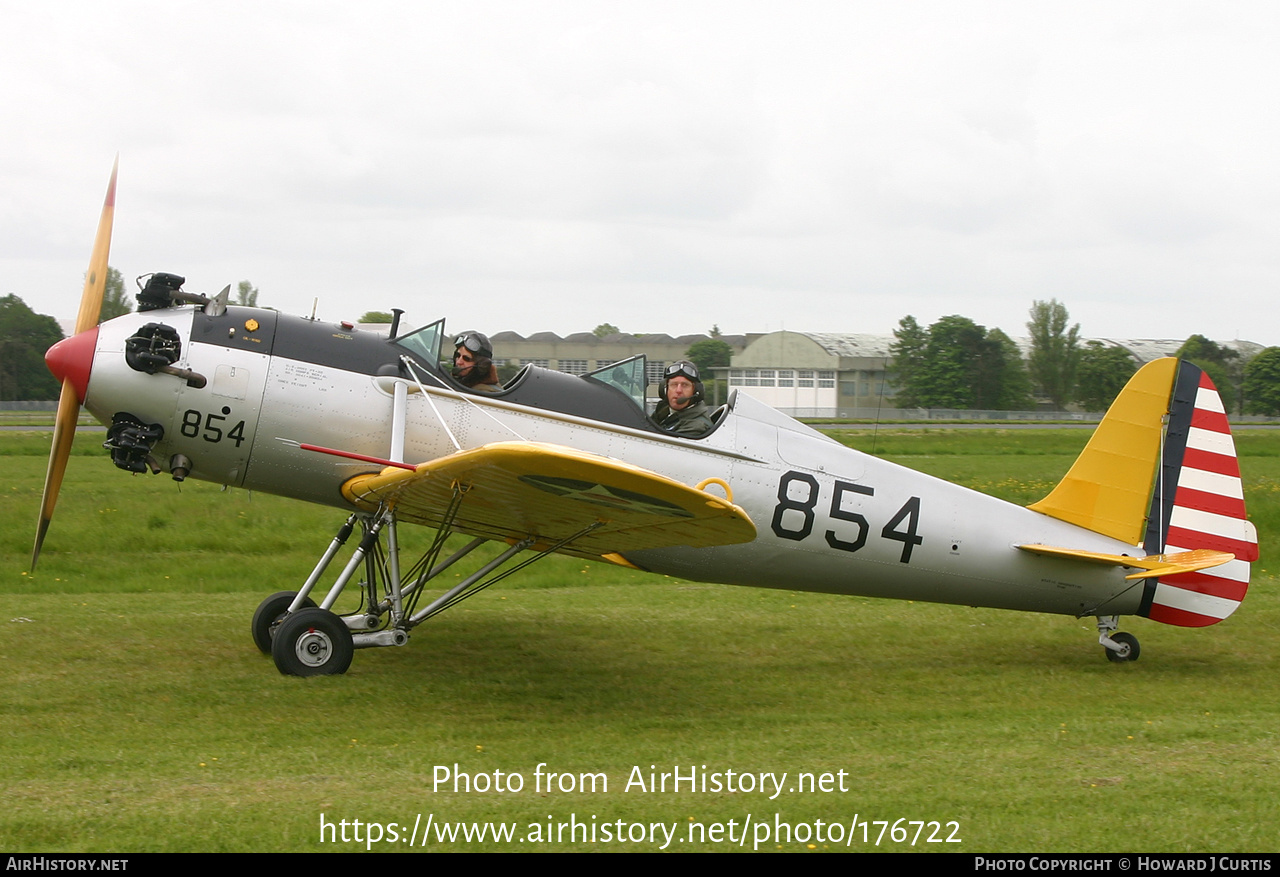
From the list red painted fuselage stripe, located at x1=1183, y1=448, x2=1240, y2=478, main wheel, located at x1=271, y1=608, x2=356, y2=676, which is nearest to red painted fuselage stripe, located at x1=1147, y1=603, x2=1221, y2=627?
red painted fuselage stripe, located at x1=1183, y1=448, x2=1240, y2=478

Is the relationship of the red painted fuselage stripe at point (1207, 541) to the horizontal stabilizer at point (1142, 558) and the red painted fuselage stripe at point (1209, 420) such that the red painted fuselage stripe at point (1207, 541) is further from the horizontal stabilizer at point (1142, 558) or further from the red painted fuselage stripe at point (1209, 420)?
the red painted fuselage stripe at point (1209, 420)

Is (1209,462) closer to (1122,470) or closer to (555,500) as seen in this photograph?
(1122,470)

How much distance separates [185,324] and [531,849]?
14.4ft

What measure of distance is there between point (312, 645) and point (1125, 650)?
632 centimetres

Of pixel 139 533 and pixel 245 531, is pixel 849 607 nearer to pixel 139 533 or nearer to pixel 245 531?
pixel 245 531

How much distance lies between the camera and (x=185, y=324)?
23.1ft

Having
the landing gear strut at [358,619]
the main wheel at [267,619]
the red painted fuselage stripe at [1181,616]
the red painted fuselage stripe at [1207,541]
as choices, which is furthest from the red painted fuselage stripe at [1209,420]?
the main wheel at [267,619]

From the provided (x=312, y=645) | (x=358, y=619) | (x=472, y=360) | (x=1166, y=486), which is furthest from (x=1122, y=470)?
(x=312, y=645)

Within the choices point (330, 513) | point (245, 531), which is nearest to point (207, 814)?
point (245, 531)

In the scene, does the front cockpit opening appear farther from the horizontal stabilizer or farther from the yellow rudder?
the yellow rudder

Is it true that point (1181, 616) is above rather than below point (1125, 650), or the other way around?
above

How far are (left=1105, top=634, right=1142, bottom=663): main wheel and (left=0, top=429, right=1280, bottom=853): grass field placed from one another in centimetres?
17

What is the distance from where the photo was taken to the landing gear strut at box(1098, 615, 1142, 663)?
8.65m

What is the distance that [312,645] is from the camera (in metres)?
7.18
